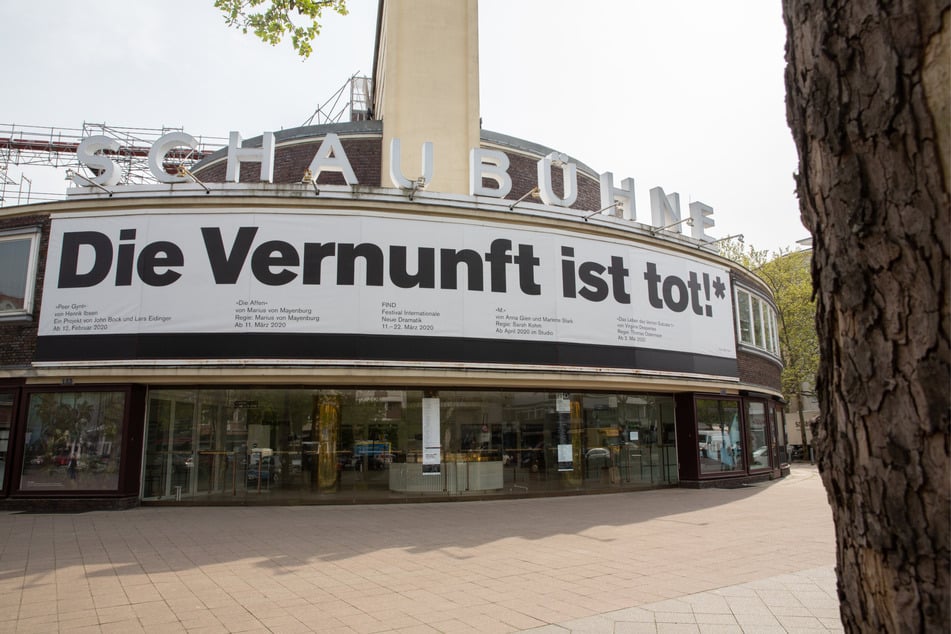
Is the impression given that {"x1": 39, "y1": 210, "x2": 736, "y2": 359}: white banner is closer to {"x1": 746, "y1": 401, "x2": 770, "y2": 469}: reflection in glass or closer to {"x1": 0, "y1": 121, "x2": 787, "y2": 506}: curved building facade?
{"x1": 0, "y1": 121, "x2": 787, "y2": 506}: curved building facade

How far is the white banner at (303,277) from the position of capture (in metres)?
15.1

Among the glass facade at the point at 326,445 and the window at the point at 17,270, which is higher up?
the window at the point at 17,270

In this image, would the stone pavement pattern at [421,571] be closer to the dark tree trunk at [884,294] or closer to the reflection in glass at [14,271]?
the dark tree trunk at [884,294]

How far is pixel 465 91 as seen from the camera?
2070cm

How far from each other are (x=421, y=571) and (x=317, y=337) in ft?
25.1

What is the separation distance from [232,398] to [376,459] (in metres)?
3.74

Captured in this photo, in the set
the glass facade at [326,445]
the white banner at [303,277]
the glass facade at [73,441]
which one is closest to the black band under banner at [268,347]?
the white banner at [303,277]

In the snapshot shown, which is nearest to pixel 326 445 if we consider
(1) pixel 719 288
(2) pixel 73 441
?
(2) pixel 73 441

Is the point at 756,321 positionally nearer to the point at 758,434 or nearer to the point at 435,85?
the point at 758,434

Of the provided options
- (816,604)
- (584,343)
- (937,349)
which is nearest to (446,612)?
(816,604)

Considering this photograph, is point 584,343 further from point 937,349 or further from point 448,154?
point 937,349

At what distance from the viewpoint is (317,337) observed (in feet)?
49.4

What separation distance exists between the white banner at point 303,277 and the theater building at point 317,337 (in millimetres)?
47

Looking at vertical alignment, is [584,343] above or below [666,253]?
below
